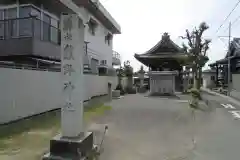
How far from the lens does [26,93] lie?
8305 millimetres

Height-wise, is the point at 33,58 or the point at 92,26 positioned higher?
the point at 92,26

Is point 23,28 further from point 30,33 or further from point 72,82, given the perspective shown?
point 72,82

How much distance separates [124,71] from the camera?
91.8 ft

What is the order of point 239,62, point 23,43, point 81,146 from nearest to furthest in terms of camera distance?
point 81,146 → point 23,43 → point 239,62

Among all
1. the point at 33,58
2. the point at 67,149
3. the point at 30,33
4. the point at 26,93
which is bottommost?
the point at 67,149

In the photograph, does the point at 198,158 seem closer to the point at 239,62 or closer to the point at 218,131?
the point at 218,131

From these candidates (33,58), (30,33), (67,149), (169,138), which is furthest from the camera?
(33,58)

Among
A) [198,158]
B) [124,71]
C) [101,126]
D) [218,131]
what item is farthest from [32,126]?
[124,71]

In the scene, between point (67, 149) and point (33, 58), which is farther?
point (33, 58)

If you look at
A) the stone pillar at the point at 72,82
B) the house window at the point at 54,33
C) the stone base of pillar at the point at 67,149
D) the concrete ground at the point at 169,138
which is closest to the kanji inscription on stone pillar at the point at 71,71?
the stone pillar at the point at 72,82

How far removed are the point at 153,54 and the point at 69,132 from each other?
78.2ft

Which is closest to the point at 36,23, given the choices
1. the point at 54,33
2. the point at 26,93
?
the point at 54,33

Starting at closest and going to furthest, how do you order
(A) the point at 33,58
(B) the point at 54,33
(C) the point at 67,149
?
(C) the point at 67,149 < (A) the point at 33,58 < (B) the point at 54,33

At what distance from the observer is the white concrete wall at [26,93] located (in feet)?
24.0
